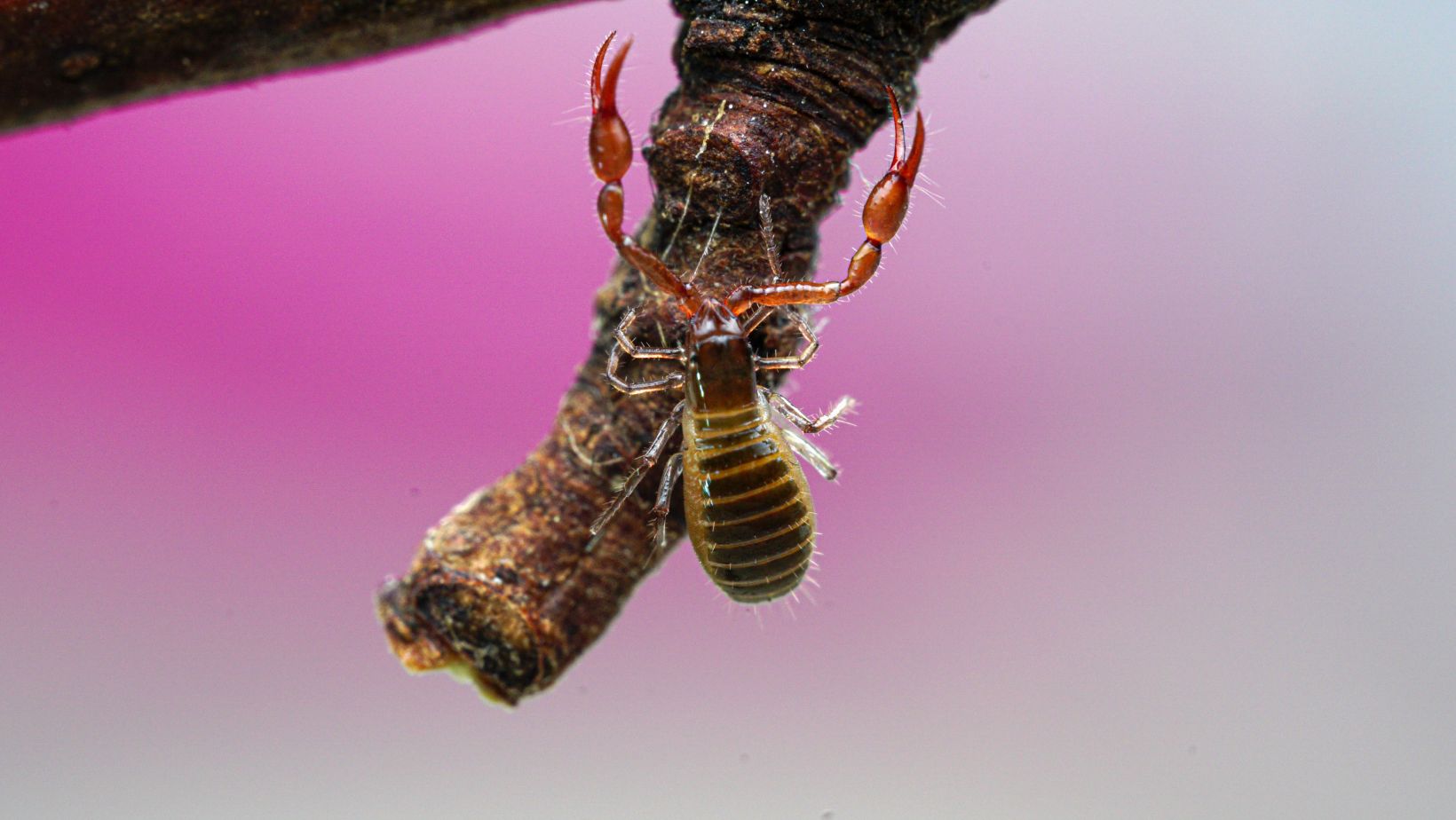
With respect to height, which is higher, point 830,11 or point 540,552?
point 830,11

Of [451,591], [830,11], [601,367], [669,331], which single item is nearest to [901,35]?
[830,11]

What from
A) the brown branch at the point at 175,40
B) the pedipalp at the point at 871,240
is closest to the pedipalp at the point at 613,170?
the pedipalp at the point at 871,240

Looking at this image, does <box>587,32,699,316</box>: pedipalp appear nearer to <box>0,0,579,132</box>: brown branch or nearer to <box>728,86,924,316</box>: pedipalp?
<box>728,86,924,316</box>: pedipalp

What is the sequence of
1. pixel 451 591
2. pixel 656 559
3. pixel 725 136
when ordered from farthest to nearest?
pixel 656 559 → pixel 451 591 → pixel 725 136

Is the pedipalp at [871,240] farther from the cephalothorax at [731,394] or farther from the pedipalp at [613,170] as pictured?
the pedipalp at [613,170]

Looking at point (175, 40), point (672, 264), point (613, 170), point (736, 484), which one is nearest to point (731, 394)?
point (736, 484)

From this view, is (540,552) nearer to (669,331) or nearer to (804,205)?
(669,331)

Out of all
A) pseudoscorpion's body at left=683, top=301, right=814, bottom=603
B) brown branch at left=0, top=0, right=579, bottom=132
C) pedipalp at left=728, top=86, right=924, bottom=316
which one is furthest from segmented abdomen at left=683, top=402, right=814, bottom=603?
brown branch at left=0, top=0, right=579, bottom=132
